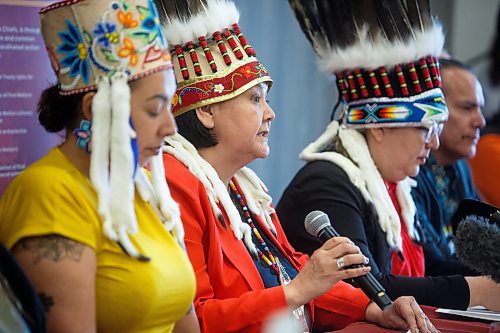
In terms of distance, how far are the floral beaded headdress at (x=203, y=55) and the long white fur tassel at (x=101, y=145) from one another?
697 millimetres

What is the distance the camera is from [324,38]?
314 centimetres

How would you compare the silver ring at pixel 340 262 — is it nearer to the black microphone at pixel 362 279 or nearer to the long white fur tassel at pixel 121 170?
the black microphone at pixel 362 279

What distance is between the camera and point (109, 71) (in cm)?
176

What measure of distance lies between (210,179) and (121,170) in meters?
0.64

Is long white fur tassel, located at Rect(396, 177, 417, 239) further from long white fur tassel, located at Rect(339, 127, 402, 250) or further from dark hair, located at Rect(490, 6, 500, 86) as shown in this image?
dark hair, located at Rect(490, 6, 500, 86)

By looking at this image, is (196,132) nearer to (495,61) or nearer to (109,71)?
(109,71)

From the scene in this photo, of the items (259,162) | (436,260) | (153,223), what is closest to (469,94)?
(436,260)

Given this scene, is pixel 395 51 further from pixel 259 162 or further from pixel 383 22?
pixel 259 162

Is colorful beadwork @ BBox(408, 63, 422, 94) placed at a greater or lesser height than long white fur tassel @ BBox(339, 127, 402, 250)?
greater

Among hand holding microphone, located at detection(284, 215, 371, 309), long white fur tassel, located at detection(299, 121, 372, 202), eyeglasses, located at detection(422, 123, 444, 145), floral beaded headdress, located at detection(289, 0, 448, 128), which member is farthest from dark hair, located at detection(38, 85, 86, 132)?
eyeglasses, located at detection(422, 123, 444, 145)

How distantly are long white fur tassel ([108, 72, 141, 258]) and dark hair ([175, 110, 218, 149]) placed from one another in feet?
2.27

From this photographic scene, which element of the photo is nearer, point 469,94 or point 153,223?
point 153,223

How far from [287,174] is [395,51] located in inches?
68.3

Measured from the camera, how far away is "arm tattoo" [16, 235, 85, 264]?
1658 millimetres
